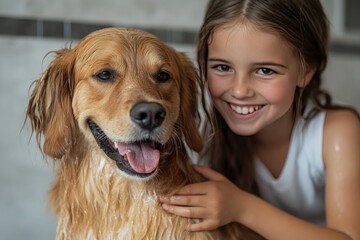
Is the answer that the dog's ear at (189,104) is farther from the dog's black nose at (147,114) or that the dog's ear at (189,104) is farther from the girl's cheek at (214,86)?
the dog's black nose at (147,114)

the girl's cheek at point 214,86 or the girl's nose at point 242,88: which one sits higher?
the girl's nose at point 242,88

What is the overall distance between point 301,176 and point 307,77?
1.56ft

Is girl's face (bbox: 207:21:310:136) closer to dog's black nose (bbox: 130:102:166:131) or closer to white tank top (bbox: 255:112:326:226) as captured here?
white tank top (bbox: 255:112:326:226)

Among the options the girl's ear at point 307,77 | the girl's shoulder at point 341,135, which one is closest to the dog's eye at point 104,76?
the girl's ear at point 307,77

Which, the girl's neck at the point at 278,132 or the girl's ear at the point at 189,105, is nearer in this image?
the girl's ear at the point at 189,105

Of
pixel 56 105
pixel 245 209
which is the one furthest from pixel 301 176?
pixel 56 105

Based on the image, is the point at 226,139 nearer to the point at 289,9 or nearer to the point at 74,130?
the point at 289,9

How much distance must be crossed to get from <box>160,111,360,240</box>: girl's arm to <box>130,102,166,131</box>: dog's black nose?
28 cm

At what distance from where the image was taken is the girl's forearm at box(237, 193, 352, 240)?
154 cm

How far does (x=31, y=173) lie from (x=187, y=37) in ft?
4.88

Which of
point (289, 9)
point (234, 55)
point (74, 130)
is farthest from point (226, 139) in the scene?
point (74, 130)

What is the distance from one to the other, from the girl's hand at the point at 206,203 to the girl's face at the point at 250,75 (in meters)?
0.34

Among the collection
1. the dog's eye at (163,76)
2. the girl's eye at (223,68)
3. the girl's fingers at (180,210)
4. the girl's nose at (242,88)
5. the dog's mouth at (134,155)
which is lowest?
the girl's fingers at (180,210)

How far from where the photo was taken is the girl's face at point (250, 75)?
161 cm
